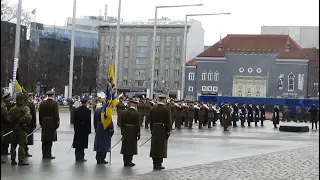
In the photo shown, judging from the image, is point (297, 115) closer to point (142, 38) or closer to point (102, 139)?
point (102, 139)

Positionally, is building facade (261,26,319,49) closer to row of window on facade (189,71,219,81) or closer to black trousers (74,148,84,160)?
row of window on facade (189,71,219,81)

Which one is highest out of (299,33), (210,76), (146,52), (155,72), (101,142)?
(299,33)

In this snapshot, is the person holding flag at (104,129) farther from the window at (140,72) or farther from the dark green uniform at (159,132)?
the window at (140,72)

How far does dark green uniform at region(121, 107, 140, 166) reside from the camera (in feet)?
49.2

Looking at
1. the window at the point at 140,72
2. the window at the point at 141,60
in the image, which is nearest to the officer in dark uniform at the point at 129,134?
the window at the point at 140,72

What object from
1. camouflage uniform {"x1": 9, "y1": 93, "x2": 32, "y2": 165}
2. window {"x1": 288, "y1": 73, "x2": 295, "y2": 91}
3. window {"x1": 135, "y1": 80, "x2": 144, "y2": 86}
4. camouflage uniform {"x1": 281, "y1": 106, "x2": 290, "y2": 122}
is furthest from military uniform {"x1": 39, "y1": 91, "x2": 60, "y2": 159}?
window {"x1": 135, "y1": 80, "x2": 144, "y2": 86}

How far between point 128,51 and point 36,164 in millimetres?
97299

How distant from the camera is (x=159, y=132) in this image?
14922 millimetres

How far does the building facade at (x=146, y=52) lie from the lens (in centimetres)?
10744

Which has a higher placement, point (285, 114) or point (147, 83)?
point (147, 83)

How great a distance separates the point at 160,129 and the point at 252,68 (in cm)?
8160

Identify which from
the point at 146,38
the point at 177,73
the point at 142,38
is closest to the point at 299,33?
the point at 177,73

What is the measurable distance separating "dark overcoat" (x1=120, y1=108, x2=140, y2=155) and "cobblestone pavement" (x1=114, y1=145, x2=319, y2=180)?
115 centimetres

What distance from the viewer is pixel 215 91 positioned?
98688 millimetres
